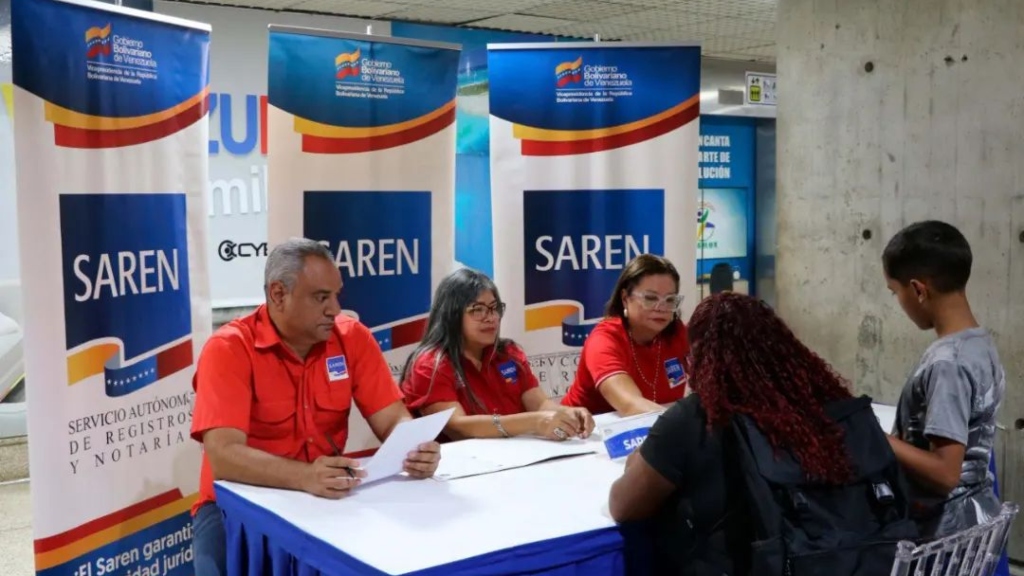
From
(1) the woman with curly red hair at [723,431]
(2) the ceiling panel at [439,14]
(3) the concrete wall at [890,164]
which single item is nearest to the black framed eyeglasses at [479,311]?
(1) the woman with curly red hair at [723,431]

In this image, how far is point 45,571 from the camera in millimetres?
2795

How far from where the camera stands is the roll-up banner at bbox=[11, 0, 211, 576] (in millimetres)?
2705

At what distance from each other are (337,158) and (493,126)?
767 millimetres

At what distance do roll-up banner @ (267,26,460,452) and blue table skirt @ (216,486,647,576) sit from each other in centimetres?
147

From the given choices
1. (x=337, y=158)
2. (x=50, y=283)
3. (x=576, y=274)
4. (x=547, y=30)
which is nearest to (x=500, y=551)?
(x=50, y=283)

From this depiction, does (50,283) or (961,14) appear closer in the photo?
(50,283)

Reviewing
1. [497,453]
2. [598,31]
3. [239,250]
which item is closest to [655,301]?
[497,453]

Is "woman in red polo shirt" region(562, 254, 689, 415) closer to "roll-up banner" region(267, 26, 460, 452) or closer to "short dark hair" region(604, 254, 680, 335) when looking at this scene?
"short dark hair" region(604, 254, 680, 335)

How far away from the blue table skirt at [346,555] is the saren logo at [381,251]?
145cm

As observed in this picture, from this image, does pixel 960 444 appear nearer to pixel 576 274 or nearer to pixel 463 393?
pixel 463 393

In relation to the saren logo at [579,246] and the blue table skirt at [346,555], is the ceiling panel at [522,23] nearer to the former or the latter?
the saren logo at [579,246]

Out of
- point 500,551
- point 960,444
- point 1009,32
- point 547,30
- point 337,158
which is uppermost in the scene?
point 547,30

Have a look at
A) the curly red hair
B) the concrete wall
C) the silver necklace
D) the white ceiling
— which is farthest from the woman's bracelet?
the white ceiling

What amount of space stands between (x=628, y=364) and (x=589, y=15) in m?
3.57
